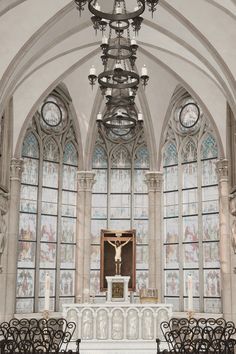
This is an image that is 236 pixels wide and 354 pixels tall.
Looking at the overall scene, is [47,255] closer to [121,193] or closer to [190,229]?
[121,193]

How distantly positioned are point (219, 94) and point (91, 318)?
333 inches

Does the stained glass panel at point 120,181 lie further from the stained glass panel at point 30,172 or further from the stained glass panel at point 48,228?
the stained glass panel at point 30,172

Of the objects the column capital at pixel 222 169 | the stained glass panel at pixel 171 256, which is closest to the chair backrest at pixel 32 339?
the stained glass panel at pixel 171 256

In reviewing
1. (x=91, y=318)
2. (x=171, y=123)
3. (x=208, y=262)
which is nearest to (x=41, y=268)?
(x=91, y=318)

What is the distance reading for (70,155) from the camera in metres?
21.2

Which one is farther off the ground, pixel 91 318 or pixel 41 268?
pixel 41 268

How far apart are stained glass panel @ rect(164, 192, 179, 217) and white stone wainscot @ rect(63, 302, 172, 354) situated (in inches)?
220

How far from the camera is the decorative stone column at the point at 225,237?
698 inches

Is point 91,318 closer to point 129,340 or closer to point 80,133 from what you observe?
point 129,340

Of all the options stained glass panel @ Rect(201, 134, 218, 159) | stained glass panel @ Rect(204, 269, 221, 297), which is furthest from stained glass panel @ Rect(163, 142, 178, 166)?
stained glass panel @ Rect(204, 269, 221, 297)

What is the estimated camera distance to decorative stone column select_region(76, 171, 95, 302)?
65.2 ft

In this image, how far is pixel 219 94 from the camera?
62.2 ft

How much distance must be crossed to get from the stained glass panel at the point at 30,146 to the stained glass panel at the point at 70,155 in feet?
3.94

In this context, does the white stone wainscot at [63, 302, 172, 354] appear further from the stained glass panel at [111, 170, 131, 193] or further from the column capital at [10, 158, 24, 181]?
the stained glass panel at [111, 170, 131, 193]
